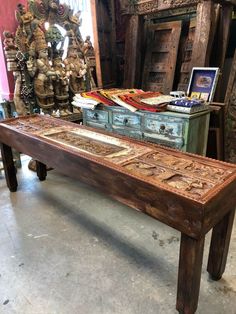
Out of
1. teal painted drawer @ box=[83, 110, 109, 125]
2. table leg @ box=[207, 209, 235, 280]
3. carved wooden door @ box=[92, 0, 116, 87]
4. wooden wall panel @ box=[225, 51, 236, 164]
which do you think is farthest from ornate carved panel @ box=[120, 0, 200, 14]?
table leg @ box=[207, 209, 235, 280]

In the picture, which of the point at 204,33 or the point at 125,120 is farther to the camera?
the point at 204,33

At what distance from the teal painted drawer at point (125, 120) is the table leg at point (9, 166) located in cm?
98

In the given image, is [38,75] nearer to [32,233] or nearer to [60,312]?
[32,233]

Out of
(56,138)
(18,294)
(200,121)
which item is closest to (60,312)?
(18,294)

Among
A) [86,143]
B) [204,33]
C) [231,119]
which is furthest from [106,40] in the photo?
[86,143]

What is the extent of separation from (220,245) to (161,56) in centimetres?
230

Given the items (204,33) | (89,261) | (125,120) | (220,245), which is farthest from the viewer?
(204,33)

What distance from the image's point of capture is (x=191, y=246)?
3.43 ft

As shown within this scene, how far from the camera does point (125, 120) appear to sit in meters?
2.28

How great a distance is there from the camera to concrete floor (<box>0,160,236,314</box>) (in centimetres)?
134

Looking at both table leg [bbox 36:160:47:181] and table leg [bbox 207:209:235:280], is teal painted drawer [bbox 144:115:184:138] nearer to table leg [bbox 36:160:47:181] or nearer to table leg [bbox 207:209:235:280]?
table leg [bbox 207:209:235:280]

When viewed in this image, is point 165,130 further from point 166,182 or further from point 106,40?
point 106,40

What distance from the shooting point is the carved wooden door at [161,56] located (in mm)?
2826

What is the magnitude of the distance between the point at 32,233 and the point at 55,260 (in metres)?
0.36
